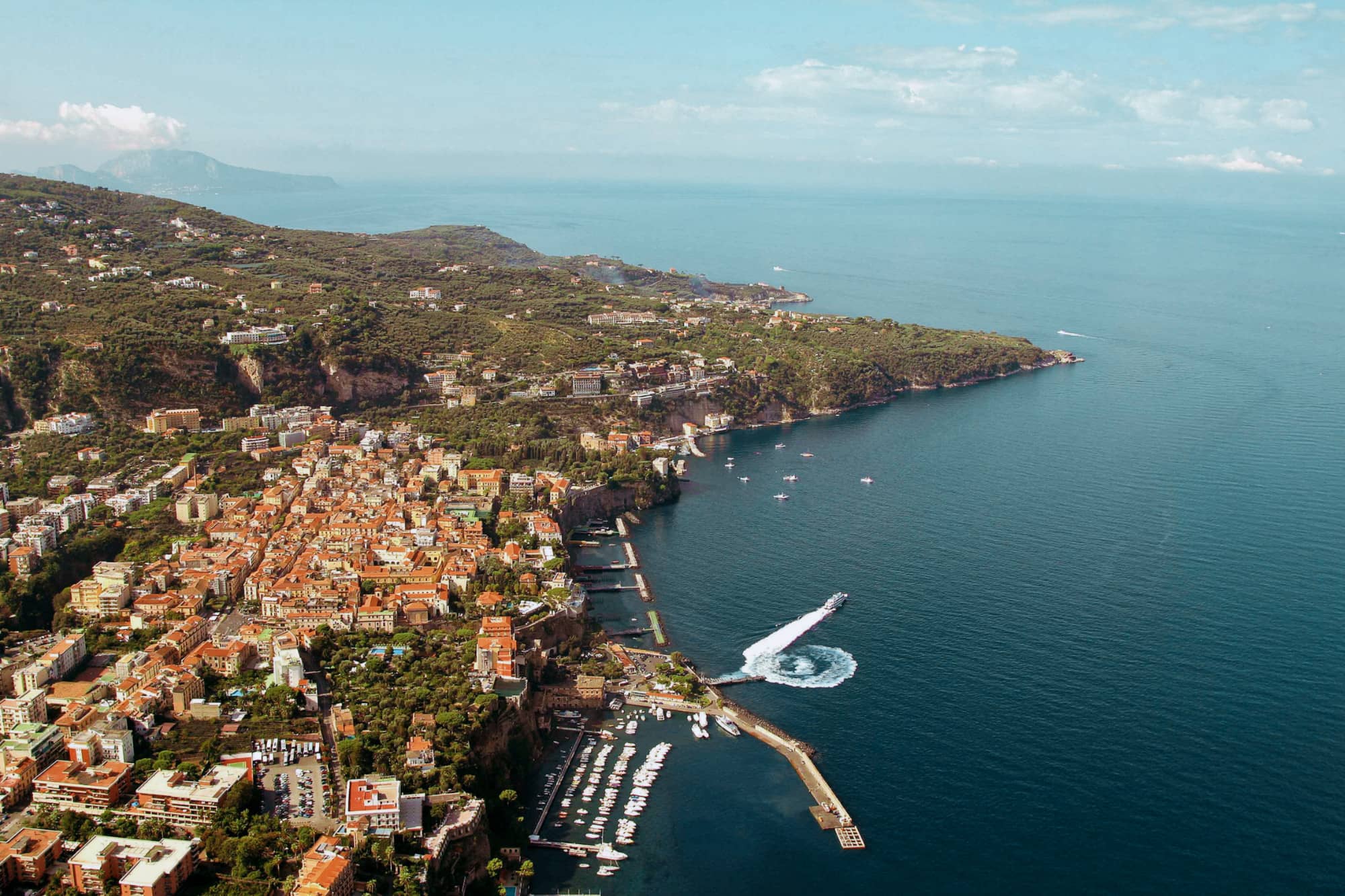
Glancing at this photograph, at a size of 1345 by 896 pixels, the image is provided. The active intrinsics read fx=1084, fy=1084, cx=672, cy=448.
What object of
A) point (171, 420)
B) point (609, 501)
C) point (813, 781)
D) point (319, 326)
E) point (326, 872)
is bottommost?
point (813, 781)

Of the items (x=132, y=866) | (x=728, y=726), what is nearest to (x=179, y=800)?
(x=132, y=866)

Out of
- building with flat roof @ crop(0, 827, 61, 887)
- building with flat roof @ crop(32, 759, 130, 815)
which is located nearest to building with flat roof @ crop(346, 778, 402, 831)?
building with flat roof @ crop(32, 759, 130, 815)

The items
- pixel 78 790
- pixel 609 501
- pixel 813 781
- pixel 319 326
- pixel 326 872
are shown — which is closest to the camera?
pixel 326 872

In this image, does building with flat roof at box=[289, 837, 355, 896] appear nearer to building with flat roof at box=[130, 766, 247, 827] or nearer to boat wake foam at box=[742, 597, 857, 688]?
building with flat roof at box=[130, 766, 247, 827]

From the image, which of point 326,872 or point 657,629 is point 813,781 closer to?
point 657,629

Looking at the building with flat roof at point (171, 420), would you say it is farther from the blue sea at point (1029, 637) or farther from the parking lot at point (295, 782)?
the parking lot at point (295, 782)

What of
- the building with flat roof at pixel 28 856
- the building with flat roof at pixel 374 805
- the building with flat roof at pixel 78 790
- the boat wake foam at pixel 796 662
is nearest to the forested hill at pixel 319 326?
the building with flat roof at pixel 78 790

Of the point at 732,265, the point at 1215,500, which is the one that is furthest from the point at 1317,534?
the point at 732,265
